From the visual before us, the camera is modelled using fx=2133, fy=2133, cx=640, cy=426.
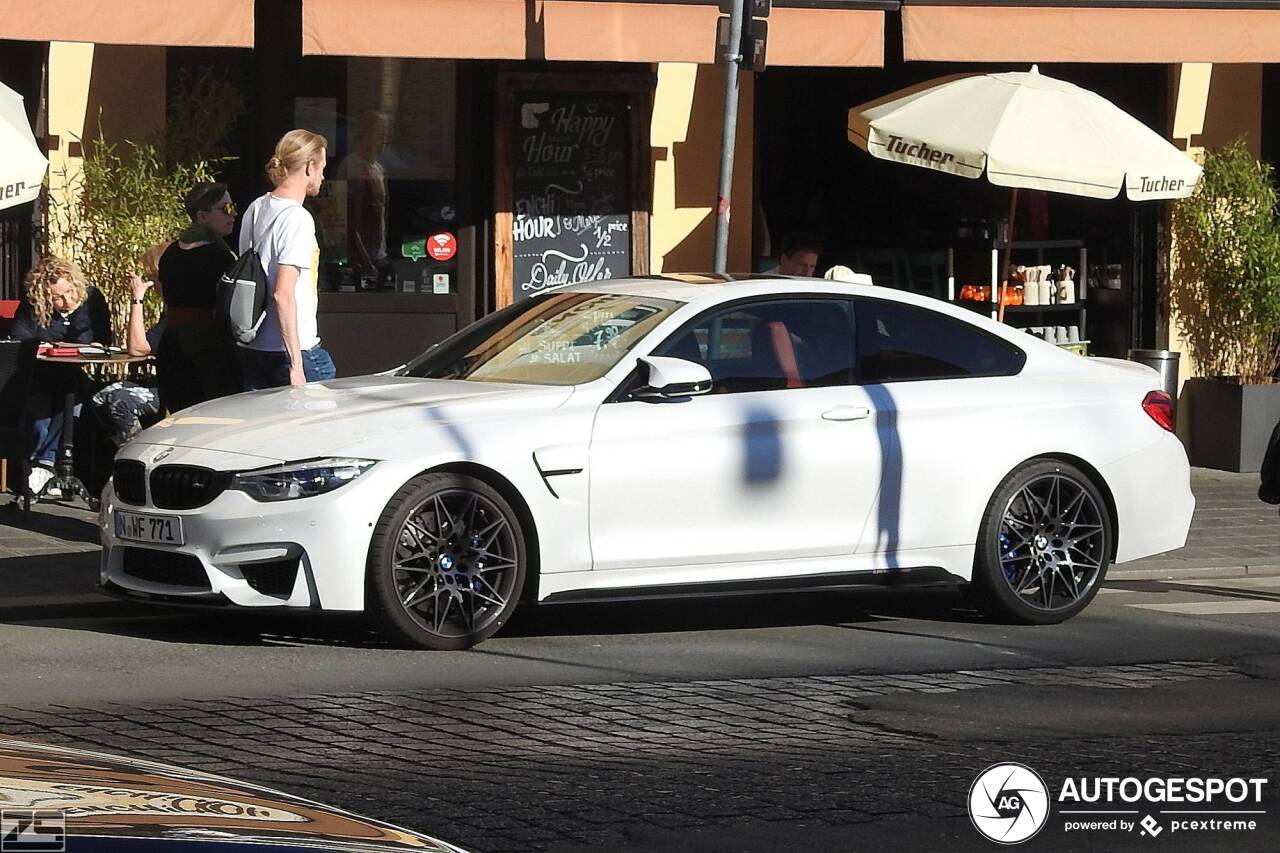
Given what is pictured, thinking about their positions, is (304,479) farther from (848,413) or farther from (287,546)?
(848,413)

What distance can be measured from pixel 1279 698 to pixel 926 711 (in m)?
1.35

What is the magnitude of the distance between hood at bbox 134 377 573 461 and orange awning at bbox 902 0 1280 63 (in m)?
6.44

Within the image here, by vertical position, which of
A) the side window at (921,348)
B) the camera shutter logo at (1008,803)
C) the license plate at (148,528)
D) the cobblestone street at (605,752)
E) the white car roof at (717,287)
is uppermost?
the white car roof at (717,287)

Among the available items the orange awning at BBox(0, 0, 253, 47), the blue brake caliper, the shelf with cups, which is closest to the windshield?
the blue brake caliper

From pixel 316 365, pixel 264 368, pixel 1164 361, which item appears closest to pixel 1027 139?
pixel 1164 361

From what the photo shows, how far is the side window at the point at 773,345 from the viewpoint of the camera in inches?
350

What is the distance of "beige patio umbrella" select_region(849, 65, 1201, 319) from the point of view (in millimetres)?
12844

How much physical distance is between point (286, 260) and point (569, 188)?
5730mm

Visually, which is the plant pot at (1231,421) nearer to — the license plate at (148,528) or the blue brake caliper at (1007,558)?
the blue brake caliper at (1007,558)

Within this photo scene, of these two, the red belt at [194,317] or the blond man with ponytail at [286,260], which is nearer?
the blond man with ponytail at [286,260]

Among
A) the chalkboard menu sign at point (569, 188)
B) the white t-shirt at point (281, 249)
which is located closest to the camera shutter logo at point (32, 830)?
the white t-shirt at point (281, 249)

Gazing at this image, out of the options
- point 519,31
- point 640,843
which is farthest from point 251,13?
point 640,843

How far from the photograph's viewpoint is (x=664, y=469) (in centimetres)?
854

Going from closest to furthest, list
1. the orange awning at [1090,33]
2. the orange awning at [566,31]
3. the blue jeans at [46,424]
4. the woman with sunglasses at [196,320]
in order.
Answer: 1. the woman with sunglasses at [196,320]
2. the blue jeans at [46,424]
3. the orange awning at [566,31]
4. the orange awning at [1090,33]
